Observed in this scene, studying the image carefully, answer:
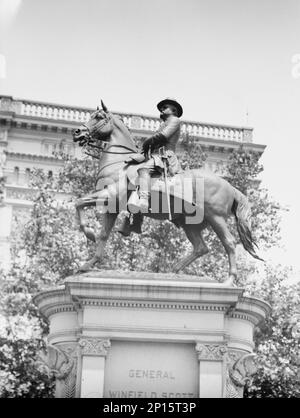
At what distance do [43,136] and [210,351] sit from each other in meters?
28.7

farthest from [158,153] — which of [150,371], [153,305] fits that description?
[150,371]

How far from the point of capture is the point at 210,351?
490 inches

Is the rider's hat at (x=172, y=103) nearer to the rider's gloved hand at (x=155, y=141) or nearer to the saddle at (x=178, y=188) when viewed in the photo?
the rider's gloved hand at (x=155, y=141)

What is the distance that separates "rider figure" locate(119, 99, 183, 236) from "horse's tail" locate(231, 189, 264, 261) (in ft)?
4.07

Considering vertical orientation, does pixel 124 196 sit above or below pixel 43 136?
below

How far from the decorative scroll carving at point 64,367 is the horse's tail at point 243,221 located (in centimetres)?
364

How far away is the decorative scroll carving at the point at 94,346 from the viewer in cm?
1227

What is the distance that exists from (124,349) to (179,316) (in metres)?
1.04

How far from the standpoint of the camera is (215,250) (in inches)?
1016

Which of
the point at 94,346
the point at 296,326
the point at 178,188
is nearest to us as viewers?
the point at 94,346

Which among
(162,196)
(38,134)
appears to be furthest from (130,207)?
(38,134)

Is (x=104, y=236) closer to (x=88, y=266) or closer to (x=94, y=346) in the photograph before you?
(x=88, y=266)

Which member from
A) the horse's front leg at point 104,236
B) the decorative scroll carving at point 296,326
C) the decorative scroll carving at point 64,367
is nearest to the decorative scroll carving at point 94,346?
the decorative scroll carving at point 64,367

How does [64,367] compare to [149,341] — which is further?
[64,367]
